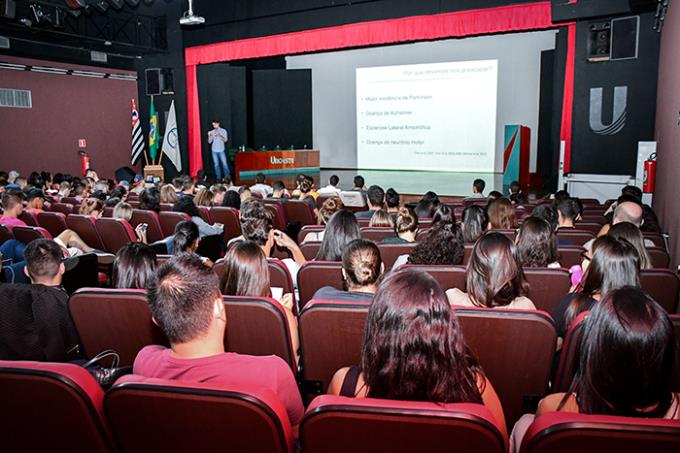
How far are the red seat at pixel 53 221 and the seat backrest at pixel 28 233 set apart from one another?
0.71 m

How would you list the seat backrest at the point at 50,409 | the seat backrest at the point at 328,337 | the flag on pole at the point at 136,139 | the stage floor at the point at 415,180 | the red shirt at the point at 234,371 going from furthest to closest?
the flag on pole at the point at 136,139 < the stage floor at the point at 415,180 < the seat backrest at the point at 328,337 < the red shirt at the point at 234,371 < the seat backrest at the point at 50,409

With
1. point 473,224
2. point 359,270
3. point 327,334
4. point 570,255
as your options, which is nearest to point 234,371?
point 327,334

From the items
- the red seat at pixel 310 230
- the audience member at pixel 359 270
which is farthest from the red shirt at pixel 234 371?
the red seat at pixel 310 230

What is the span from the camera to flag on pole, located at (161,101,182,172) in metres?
14.2

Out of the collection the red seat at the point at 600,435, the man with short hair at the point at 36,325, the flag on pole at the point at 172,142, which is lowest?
Answer: the man with short hair at the point at 36,325

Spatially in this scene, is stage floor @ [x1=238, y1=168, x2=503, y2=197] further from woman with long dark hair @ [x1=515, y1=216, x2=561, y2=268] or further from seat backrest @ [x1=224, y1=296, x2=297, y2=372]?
seat backrest @ [x1=224, y1=296, x2=297, y2=372]

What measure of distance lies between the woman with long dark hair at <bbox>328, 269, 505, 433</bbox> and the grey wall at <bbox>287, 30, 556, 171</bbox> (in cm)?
1455

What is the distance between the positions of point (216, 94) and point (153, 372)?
14.0 m

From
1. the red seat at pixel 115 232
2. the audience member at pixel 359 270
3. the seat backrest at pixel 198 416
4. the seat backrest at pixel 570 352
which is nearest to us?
the seat backrest at pixel 198 416

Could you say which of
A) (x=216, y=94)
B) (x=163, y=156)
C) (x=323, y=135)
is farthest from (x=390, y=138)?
(x=163, y=156)

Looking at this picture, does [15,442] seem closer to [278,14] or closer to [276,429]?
[276,429]

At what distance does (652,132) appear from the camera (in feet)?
28.0

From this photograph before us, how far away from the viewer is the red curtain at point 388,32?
8.80 m

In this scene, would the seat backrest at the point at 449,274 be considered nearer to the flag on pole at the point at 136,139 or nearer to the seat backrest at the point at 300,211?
the seat backrest at the point at 300,211
